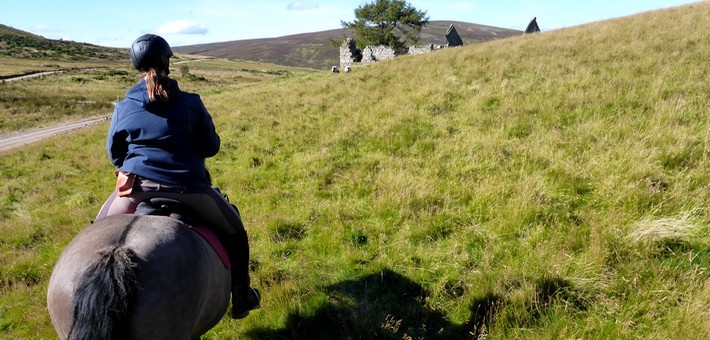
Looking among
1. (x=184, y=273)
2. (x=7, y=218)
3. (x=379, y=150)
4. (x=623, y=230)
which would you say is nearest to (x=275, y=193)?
(x=379, y=150)

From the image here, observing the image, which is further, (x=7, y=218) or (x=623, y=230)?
(x=7, y=218)

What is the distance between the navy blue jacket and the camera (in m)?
3.19

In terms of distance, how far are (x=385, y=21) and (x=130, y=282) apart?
52.1 metres

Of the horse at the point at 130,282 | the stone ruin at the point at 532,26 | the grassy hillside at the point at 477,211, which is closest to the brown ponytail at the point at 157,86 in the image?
the horse at the point at 130,282

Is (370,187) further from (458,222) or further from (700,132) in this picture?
(700,132)

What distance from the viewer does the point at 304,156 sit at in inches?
352

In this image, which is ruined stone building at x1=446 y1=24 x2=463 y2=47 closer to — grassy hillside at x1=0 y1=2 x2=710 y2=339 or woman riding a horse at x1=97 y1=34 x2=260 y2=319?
grassy hillside at x1=0 y1=2 x2=710 y2=339

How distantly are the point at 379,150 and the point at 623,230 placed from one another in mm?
5227

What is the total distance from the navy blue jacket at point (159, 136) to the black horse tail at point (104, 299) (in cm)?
107

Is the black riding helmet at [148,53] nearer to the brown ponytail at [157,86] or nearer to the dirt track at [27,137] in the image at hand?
the brown ponytail at [157,86]

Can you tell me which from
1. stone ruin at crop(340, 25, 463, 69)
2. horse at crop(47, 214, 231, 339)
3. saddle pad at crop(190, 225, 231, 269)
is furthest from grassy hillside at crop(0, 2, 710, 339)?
stone ruin at crop(340, 25, 463, 69)

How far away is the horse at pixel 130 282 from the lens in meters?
2.21

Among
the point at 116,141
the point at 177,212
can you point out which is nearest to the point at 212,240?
the point at 177,212

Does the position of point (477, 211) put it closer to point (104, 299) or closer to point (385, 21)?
point (104, 299)
